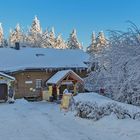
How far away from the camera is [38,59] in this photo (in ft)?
151

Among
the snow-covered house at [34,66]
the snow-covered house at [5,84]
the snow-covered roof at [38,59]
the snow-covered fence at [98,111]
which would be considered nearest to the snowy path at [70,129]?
the snow-covered fence at [98,111]

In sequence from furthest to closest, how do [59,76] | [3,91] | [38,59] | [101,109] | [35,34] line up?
1. [35,34]
2. [38,59]
3. [59,76]
4. [3,91]
5. [101,109]

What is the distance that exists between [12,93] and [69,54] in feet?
45.5

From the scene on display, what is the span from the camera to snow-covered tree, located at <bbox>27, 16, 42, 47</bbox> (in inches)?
3324

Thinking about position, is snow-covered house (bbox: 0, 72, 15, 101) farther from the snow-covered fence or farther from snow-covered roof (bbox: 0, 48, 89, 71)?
the snow-covered fence

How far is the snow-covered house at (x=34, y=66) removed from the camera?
4188 cm

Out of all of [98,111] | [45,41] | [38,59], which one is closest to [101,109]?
[98,111]

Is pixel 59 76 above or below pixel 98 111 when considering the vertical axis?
above

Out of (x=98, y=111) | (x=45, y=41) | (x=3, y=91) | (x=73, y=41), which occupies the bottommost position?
(x=98, y=111)

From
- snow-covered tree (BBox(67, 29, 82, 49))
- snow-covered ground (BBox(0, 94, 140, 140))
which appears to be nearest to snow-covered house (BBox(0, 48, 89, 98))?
snow-covered ground (BBox(0, 94, 140, 140))

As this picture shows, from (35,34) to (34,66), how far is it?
1932 inches

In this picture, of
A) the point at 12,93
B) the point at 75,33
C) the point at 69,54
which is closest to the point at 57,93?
the point at 12,93

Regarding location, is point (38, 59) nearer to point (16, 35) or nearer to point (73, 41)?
point (73, 41)

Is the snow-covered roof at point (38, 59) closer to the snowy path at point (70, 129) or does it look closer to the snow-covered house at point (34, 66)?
the snow-covered house at point (34, 66)
